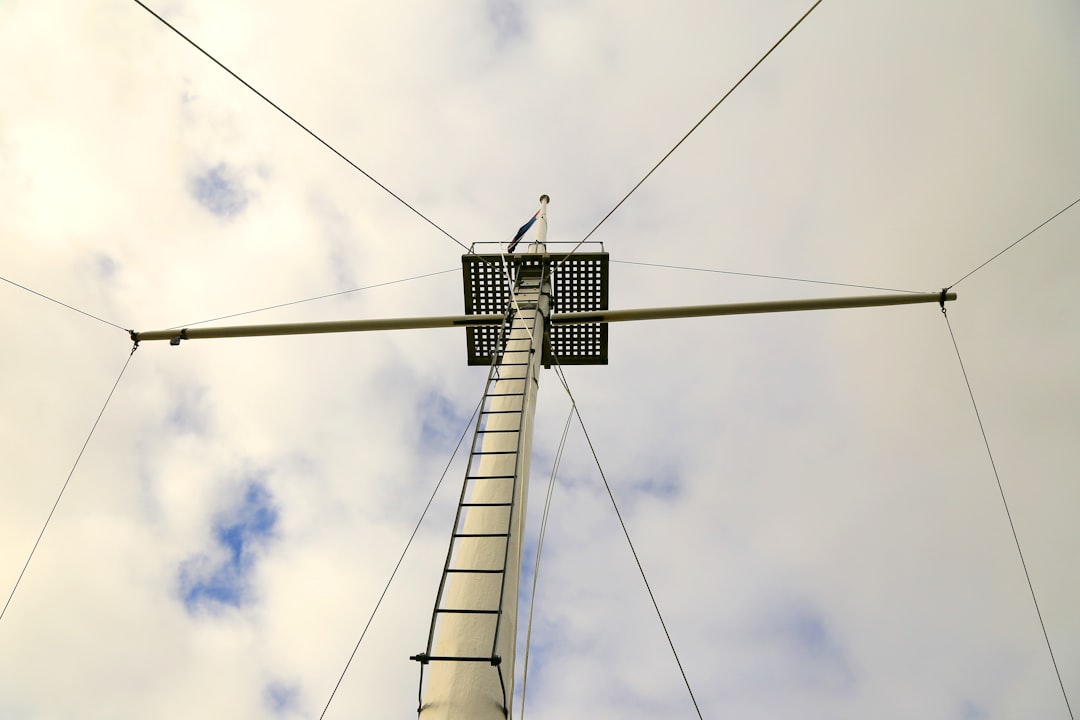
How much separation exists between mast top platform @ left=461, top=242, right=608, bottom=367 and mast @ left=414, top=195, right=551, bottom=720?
2.53 meters

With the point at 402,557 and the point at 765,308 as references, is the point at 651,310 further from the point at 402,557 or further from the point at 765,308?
the point at 402,557

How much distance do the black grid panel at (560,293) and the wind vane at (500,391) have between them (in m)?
0.02

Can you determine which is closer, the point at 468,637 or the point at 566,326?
the point at 468,637

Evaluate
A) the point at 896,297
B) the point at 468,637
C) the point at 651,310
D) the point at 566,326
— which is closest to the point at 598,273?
the point at 566,326

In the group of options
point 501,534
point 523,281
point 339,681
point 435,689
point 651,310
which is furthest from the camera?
point 523,281

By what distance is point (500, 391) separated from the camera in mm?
7215

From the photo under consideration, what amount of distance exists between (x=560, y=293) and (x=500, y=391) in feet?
10.9

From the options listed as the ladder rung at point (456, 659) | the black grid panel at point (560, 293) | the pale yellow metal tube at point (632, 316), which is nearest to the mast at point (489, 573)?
the ladder rung at point (456, 659)

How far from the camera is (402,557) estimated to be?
23.5 ft

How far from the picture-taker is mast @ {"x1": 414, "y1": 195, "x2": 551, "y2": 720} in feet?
14.5

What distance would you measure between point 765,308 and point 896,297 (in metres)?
1.50

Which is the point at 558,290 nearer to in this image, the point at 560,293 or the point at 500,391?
the point at 560,293

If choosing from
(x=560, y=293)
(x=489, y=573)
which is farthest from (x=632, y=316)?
(x=489, y=573)

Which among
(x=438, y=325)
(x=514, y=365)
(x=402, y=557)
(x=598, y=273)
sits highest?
(x=598, y=273)
